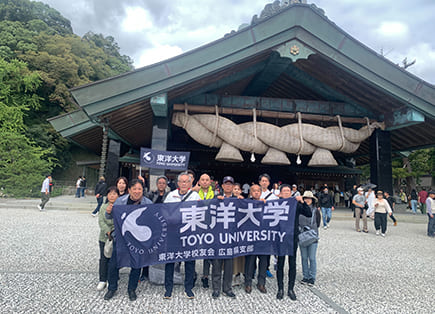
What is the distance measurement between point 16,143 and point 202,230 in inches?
855

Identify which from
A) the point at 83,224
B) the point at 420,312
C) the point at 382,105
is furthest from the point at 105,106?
the point at 382,105

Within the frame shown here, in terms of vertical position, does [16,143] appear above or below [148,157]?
above

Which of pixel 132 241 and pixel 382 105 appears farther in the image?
pixel 382 105

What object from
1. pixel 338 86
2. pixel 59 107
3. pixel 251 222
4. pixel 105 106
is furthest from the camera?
pixel 59 107

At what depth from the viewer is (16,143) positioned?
19.4 metres

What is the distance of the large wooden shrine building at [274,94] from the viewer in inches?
324

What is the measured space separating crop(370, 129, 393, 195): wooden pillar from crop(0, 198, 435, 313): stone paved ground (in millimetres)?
3553

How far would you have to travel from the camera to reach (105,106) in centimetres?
793

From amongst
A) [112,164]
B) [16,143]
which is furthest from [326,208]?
[16,143]

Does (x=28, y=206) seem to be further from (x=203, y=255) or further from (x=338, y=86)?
(x=338, y=86)

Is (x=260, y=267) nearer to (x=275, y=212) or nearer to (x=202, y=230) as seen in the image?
(x=275, y=212)

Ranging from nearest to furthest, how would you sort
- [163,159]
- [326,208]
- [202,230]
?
[202,230] < [163,159] < [326,208]

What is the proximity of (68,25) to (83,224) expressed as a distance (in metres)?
52.5

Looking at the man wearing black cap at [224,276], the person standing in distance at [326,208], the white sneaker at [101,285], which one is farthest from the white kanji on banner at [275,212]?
the person standing in distance at [326,208]
